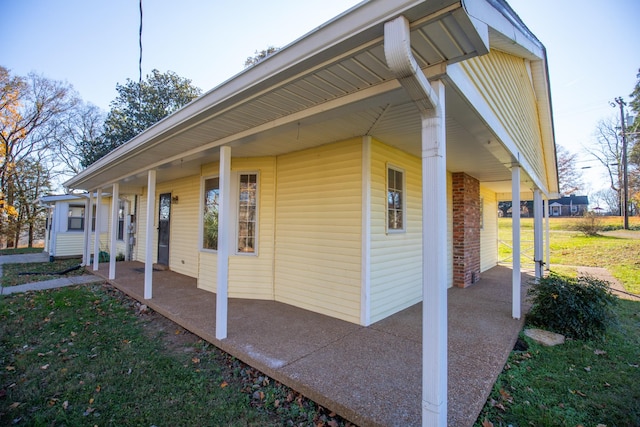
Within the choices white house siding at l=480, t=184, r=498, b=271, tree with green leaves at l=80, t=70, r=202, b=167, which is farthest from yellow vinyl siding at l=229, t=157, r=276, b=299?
tree with green leaves at l=80, t=70, r=202, b=167

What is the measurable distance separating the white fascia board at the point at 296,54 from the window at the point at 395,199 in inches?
109

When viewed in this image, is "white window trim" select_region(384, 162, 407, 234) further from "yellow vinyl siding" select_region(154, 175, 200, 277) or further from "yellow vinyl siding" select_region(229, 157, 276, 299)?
"yellow vinyl siding" select_region(154, 175, 200, 277)

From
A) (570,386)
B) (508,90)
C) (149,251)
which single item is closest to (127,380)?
(149,251)

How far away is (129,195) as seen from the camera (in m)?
10.4

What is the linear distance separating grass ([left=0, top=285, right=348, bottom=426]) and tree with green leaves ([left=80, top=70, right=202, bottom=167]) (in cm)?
1664

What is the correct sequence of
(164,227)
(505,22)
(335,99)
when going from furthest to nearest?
(164,227)
(505,22)
(335,99)

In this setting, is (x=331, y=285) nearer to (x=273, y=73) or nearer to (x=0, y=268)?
(x=273, y=73)

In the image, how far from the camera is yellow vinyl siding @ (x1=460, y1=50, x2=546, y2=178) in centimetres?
299

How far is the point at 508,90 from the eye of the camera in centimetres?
420

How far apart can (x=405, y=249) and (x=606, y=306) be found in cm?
277

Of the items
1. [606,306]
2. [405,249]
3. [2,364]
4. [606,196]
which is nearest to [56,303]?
[2,364]

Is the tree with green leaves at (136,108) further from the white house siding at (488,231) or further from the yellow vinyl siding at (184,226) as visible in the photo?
the white house siding at (488,231)

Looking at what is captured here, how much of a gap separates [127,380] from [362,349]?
239 centimetres

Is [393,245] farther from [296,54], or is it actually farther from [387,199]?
[296,54]
